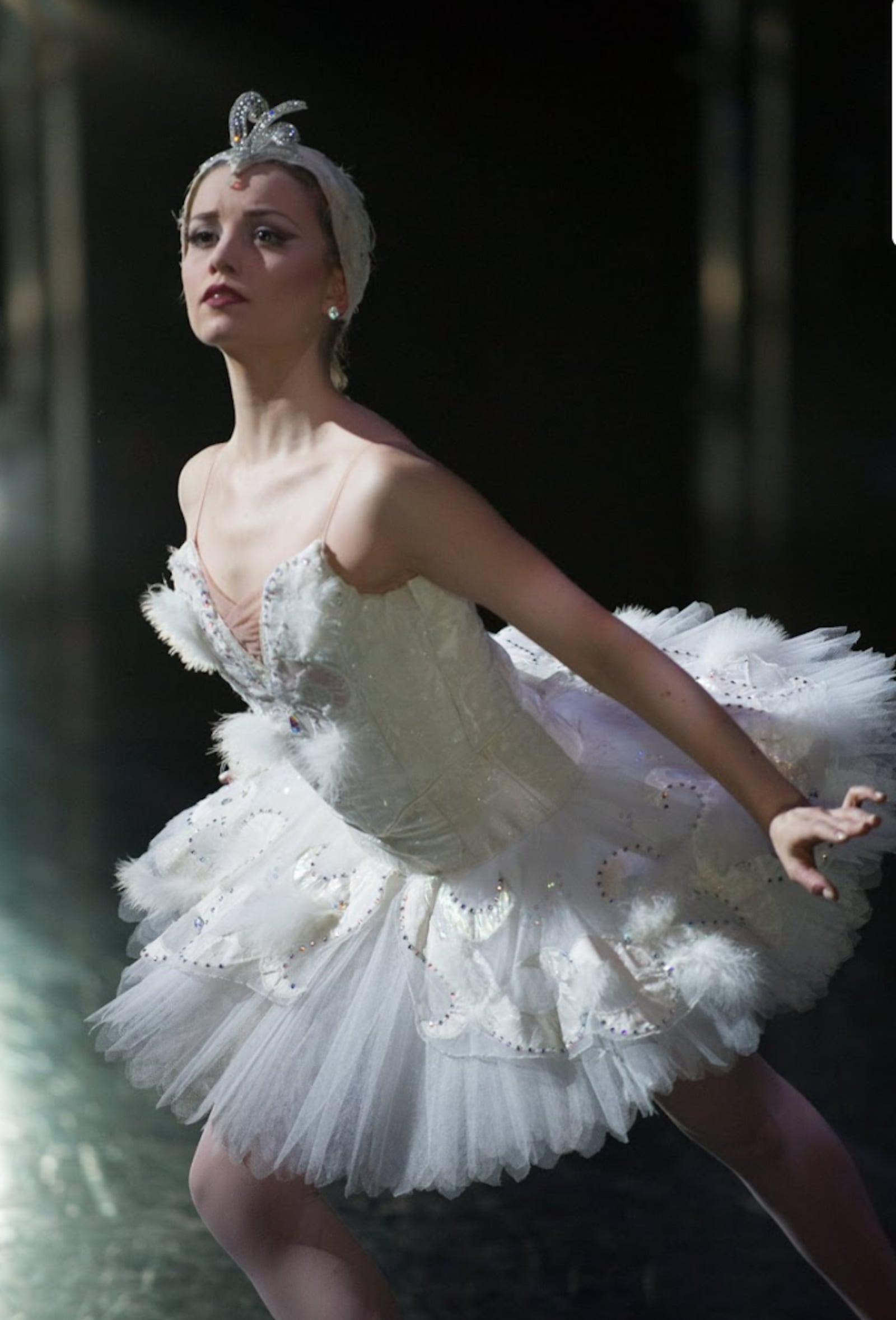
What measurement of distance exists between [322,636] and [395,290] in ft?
14.7

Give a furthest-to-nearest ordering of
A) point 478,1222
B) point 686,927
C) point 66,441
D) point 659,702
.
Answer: point 66,441 < point 478,1222 < point 686,927 < point 659,702

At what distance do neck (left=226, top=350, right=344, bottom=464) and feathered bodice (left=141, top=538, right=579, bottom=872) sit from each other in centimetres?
14

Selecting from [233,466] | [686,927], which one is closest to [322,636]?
[233,466]

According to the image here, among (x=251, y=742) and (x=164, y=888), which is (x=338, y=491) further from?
(x=164, y=888)

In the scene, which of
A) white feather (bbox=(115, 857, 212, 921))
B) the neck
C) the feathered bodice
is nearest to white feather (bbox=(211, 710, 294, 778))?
the feathered bodice

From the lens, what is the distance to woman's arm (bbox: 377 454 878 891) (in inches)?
59.5

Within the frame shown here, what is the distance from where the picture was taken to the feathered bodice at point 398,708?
5.20ft

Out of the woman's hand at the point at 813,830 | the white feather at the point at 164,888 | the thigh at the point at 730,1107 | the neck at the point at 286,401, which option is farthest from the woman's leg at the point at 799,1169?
the neck at the point at 286,401

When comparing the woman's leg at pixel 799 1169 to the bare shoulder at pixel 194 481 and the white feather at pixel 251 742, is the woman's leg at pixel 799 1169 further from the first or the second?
the bare shoulder at pixel 194 481

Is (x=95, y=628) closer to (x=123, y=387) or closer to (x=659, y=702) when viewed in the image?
(x=123, y=387)


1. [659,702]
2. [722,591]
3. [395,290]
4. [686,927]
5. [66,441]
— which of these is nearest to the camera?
[659,702]

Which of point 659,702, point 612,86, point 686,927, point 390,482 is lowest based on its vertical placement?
point 686,927

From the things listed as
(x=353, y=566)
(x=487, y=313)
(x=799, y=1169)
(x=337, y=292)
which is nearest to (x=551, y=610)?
(x=353, y=566)

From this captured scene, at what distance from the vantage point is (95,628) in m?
6.74
